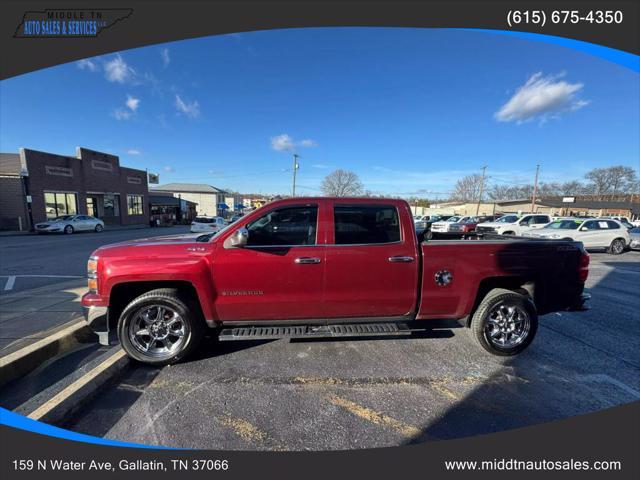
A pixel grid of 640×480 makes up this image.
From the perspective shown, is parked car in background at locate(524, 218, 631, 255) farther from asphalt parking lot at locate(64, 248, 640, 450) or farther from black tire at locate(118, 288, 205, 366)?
black tire at locate(118, 288, 205, 366)

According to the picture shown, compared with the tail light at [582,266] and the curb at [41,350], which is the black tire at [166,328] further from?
the tail light at [582,266]

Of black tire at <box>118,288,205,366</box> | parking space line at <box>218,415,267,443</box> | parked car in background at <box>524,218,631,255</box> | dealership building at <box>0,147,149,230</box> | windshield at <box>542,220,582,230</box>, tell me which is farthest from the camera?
dealership building at <box>0,147,149,230</box>

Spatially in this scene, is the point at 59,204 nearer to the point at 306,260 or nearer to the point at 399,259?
the point at 306,260

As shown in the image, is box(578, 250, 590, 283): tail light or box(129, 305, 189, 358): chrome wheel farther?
box(578, 250, 590, 283): tail light

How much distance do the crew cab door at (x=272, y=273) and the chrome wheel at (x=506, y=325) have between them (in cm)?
211

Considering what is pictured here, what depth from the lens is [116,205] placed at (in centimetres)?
2988

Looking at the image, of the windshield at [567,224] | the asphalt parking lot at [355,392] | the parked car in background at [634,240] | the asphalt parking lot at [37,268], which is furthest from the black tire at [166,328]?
the parked car in background at [634,240]

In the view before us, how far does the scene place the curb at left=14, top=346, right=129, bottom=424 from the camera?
2188 millimetres

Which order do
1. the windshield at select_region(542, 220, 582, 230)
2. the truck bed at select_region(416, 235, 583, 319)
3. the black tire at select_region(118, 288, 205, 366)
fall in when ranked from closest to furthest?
the black tire at select_region(118, 288, 205, 366)
the truck bed at select_region(416, 235, 583, 319)
the windshield at select_region(542, 220, 582, 230)

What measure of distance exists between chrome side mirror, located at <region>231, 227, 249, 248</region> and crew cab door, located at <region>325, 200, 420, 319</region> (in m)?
0.93

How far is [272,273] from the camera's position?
9.78 feet

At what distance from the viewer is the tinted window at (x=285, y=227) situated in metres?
3.12

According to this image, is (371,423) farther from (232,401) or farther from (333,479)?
(232,401)

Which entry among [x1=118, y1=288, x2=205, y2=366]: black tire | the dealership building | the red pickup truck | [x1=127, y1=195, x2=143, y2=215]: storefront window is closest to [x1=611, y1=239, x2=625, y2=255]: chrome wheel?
the red pickup truck
